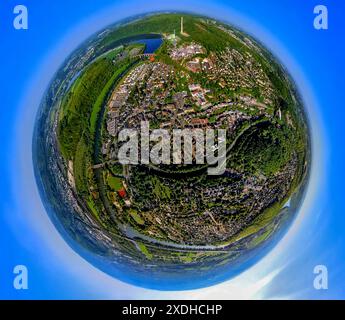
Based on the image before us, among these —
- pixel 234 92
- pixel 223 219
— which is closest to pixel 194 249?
pixel 223 219

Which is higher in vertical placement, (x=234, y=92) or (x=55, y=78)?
(x=55, y=78)

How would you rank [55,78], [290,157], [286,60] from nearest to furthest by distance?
[290,157] → [55,78] → [286,60]

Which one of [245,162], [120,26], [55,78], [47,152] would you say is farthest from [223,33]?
[47,152]

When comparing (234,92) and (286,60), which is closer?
(234,92)

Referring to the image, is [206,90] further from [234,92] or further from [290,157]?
[290,157]

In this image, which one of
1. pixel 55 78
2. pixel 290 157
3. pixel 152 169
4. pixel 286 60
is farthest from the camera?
pixel 286 60

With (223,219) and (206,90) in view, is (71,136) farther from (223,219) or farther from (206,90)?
(223,219)

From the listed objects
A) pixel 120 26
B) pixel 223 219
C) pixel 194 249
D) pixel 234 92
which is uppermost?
pixel 120 26
